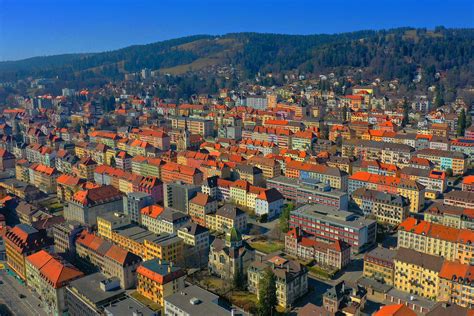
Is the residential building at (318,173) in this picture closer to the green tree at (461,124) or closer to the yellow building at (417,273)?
the yellow building at (417,273)

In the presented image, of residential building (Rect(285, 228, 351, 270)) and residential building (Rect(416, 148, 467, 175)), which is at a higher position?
residential building (Rect(416, 148, 467, 175))

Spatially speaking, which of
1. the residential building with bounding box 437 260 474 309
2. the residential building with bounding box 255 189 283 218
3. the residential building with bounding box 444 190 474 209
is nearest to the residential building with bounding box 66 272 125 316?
the residential building with bounding box 255 189 283 218

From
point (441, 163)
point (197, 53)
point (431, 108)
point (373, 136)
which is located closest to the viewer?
point (441, 163)

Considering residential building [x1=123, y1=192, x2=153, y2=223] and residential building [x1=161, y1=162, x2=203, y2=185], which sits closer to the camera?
residential building [x1=123, y1=192, x2=153, y2=223]

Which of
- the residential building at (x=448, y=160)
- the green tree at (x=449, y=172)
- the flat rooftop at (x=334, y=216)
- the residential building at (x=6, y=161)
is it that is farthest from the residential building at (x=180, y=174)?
the green tree at (x=449, y=172)

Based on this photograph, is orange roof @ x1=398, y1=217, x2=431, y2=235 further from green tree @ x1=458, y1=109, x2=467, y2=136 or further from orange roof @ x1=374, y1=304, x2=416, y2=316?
green tree @ x1=458, y1=109, x2=467, y2=136

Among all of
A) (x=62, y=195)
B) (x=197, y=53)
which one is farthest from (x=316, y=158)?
(x=197, y=53)

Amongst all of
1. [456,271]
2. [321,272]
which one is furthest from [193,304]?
[456,271]

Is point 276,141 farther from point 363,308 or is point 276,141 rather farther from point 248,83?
point 248,83
